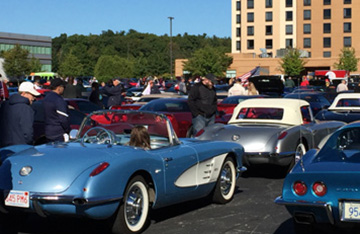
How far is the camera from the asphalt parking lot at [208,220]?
7.37 metres

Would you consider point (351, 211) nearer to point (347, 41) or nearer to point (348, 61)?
point (348, 61)

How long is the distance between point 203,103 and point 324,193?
8312 mm

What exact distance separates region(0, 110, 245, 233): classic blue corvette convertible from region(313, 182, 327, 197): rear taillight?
192 cm

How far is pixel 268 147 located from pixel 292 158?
1.72 feet

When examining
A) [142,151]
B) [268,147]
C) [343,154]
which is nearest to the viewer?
[343,154]

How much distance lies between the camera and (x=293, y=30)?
365 feet

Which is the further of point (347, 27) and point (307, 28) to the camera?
point (307, 28)

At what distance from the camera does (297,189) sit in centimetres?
609

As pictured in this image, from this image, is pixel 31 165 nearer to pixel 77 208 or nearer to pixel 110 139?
pixel 77 208

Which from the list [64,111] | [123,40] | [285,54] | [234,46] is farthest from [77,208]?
[123,40]

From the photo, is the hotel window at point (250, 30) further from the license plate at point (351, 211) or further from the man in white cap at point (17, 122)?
the license plate at point (351, 211)

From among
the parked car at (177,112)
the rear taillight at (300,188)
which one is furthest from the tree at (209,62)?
the rear taillight at (300,188)

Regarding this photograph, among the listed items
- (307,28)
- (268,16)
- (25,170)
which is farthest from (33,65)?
(25,170)

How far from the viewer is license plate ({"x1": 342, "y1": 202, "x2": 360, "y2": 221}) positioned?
5.75 meters
